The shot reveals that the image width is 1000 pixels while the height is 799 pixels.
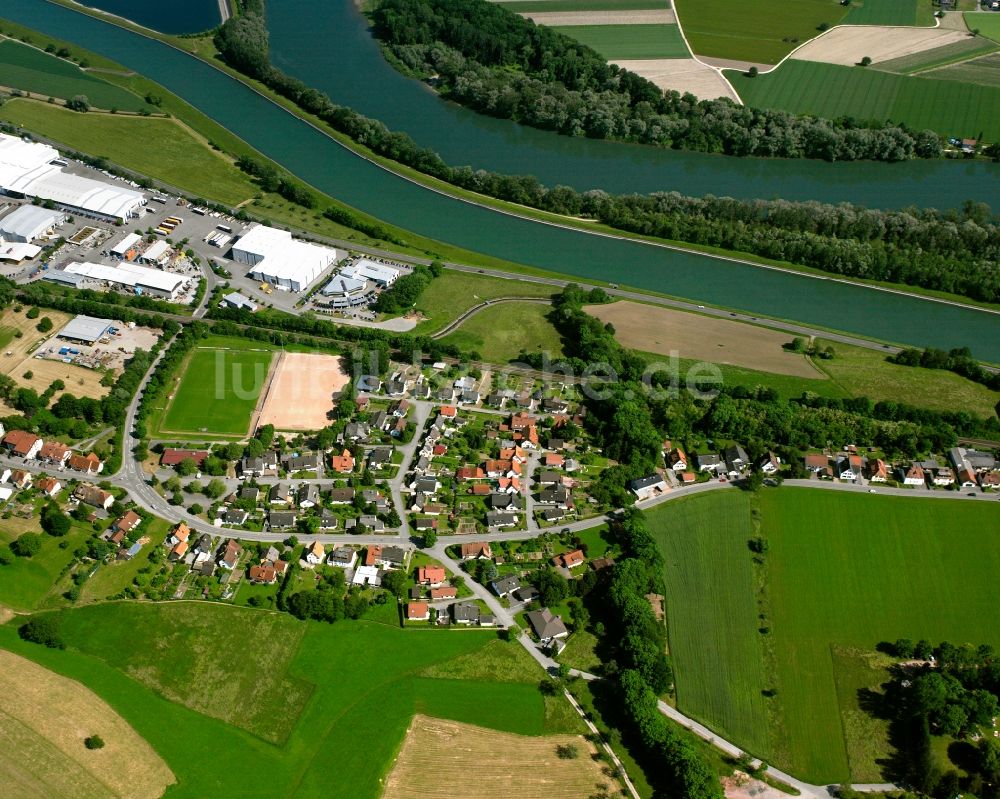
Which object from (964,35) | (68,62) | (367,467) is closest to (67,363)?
(367,467)

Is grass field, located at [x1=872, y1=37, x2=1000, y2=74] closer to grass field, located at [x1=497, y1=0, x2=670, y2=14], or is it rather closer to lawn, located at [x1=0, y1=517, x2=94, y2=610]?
grass field, located at [x1=497, y1=0, x2=670, y2=14]

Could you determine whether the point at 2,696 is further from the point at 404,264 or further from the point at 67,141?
the point at 67,141

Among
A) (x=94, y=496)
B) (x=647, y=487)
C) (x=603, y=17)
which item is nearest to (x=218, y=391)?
(x=94, y=496)

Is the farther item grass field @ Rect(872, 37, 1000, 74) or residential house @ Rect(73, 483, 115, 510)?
grass field @ Rect(872, 37, 1000, 74)

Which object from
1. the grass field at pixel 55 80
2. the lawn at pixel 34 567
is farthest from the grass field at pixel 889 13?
the lawn at pixel 34 567

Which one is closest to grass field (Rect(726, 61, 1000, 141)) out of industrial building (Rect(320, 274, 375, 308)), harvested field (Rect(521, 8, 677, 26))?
harvested field (Rect(521, 8, 677, 26))

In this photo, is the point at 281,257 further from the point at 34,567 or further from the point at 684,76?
the point at 684,76

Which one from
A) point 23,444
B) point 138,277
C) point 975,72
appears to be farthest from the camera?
point 975,72
